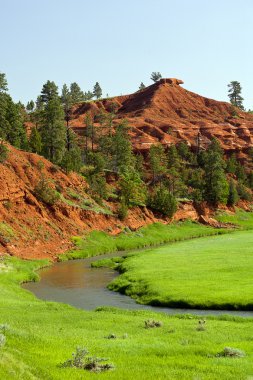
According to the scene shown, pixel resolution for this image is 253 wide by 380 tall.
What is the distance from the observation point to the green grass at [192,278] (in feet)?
147

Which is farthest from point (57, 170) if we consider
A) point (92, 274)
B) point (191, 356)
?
point (191, 356)

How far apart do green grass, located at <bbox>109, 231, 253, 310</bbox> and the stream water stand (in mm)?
1374

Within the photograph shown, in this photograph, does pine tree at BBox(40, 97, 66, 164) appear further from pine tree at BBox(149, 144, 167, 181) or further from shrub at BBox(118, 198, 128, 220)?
pine tree at BBox(149, 144, 167, 181)

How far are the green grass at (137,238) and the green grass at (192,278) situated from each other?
35.8ft

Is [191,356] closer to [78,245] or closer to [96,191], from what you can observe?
[78,245]

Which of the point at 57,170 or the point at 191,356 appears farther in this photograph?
the point at 57,170

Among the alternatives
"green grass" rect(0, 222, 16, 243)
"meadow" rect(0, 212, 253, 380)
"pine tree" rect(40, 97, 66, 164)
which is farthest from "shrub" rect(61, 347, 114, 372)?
"pine tree" rect(40, 97, 66, 164)

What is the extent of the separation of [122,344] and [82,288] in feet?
98.5

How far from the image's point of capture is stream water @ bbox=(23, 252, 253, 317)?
4522cm

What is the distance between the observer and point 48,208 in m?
92.0

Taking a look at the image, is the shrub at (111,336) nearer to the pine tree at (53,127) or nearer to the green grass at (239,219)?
the pine tree at (53,127)

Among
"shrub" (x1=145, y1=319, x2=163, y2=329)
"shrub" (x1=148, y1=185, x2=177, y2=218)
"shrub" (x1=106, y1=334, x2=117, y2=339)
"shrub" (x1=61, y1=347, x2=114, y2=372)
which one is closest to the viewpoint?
"shrub" (x1=61, y1=347, x2=114, y2=372)

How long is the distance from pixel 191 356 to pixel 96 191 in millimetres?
87082

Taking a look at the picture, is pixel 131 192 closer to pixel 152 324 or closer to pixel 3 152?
pixel 3 152
